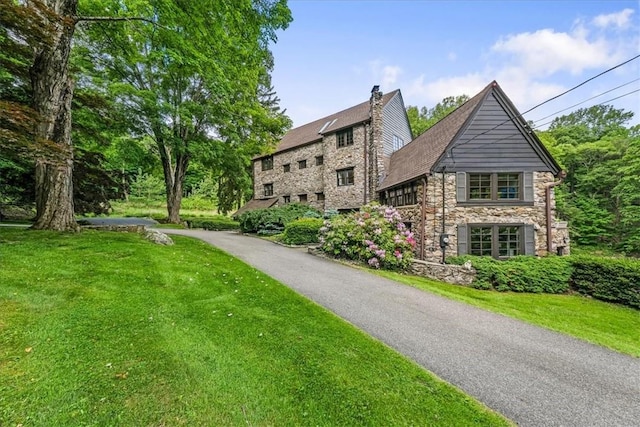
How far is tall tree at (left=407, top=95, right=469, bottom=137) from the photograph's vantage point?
34178 millimetres

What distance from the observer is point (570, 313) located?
8328 millimetres

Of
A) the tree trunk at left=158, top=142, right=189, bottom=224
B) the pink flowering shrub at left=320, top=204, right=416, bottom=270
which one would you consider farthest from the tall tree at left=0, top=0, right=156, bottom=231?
the tree trunk at left=158, top=142, right=189, bottom=224

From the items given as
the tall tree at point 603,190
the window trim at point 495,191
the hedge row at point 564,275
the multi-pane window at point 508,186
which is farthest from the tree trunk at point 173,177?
the tall tree at point 603,190

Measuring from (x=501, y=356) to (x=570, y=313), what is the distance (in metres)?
6.30

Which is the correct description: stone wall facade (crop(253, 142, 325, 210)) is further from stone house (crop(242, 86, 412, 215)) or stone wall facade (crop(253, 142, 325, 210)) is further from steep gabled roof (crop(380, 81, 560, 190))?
steep gabled roof (crop(380, 81, 560, 190))

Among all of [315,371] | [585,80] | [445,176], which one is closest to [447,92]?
[445,176]

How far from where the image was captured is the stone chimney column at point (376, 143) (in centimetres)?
1902

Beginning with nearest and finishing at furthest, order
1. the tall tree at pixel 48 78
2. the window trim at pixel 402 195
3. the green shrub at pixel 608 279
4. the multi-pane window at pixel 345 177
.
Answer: the tall tree at pixel 48 78
the green shrub at pixel 608 279
the window trim at pixel 402 195
the multi-pane window at pixel 345 177

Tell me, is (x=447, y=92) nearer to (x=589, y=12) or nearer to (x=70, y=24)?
(x=589, y=12)

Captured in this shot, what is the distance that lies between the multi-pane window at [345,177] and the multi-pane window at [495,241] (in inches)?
377

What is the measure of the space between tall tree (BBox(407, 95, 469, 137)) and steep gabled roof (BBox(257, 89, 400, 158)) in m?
12.6

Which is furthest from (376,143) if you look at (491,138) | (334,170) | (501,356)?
(501,356)

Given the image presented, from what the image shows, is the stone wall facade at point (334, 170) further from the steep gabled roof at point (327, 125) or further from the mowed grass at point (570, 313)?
the mowed grass at point (570, 313)

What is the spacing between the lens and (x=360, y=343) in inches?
165
